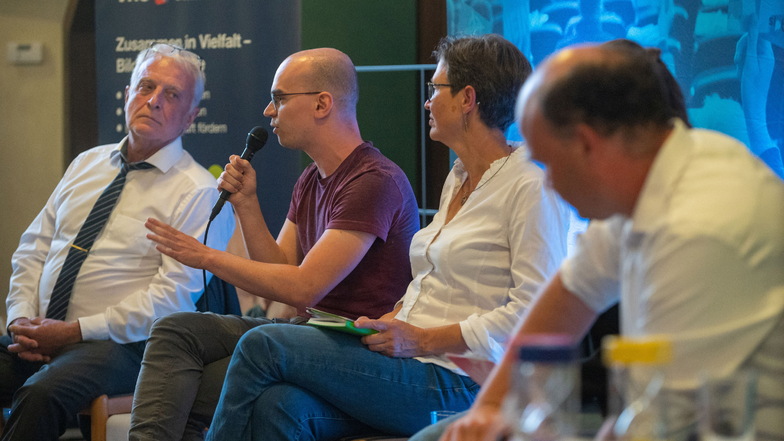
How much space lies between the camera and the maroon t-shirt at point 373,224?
8.17 feet

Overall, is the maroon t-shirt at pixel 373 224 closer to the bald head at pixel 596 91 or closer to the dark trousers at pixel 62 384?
the dark trousers at pixel 62 384

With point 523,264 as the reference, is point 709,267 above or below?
above

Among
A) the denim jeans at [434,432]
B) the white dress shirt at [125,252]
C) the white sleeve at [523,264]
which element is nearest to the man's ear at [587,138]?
the denim jeans at [434,432]

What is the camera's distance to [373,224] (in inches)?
97.3

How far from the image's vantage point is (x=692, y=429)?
934 mm

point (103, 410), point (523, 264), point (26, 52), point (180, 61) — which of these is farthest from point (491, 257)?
point (26, 52)

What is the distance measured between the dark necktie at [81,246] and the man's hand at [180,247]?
60 centimetres

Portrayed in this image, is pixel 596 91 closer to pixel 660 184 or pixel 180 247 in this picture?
pixel 660 184

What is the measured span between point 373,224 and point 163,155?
1.04m

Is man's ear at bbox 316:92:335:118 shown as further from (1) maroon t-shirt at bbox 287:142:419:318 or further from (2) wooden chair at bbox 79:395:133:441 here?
(2) wooden chair at bbox 79:395:133:441

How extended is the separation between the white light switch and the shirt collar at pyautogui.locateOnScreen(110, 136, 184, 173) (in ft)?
5.39

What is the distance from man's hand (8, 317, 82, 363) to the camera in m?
2.86

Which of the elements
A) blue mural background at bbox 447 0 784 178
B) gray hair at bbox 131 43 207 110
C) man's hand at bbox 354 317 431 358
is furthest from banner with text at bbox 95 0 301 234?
man's hand at bbox 354 317 431 358

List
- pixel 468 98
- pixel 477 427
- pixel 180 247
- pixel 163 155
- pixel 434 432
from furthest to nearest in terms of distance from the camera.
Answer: pixel 163 155, pixel 180 247, pixel 468 98, pixel 434 432, pixel 477 427
